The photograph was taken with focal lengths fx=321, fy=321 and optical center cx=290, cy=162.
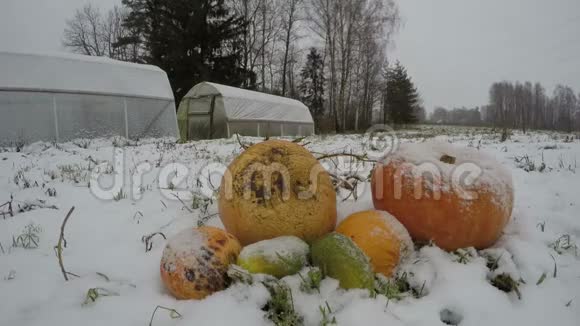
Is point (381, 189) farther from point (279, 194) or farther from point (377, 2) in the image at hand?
point (377, 2)

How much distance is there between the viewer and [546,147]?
4805 mm

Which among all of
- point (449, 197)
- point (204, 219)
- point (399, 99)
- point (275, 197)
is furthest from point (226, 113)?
point (399, 99)

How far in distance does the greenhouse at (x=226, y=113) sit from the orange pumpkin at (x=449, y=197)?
12003mm

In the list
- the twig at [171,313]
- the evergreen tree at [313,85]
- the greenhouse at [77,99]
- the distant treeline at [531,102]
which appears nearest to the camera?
the twig at [171,313]

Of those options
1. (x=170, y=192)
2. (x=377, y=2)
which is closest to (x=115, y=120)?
(x=170, y=192)

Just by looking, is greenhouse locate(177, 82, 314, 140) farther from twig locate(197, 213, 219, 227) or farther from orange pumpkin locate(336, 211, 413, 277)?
orange pumpkin locate(336, 211, 413, 277)

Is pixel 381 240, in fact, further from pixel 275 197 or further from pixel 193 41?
pixel 193 41

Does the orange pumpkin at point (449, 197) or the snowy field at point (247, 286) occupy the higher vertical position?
the orange pumpkin at point (449, 197)

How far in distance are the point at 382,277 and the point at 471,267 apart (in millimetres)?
395

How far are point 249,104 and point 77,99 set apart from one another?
6553 millimetres

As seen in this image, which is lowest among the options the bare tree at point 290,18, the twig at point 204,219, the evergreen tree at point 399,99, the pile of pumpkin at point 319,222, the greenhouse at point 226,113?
the twig at point 204,219

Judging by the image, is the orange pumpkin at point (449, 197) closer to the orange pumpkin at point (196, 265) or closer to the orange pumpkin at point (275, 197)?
the orange pumpkin at point (275, 197)

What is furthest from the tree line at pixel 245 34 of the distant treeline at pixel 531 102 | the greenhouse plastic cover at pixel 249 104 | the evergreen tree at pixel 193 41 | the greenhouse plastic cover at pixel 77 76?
the distant treeline at pixel 531 102

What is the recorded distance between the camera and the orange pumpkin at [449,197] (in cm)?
144
